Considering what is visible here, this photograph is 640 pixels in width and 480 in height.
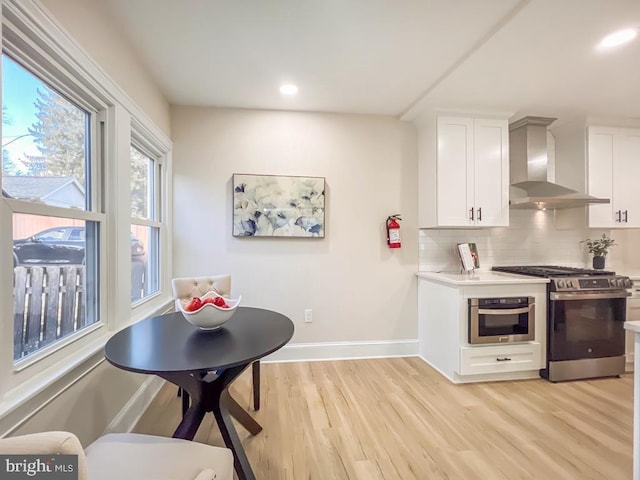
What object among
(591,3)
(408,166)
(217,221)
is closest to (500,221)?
(408,166)

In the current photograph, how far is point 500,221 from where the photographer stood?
10.3 ft

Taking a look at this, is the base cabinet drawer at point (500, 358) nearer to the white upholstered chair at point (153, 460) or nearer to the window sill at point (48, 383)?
the white upholstered chair at point (153, 460)

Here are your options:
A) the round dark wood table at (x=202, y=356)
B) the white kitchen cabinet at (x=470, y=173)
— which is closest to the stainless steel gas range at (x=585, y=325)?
the white kitchen cabinet at (x=470, y=173)

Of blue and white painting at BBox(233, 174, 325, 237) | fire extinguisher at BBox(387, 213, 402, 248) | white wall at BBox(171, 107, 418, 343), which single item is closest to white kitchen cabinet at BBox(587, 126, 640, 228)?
white wall at BBox(171, 107, 418, 343)

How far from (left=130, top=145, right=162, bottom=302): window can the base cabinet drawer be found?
270 cm

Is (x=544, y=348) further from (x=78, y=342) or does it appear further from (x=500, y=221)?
(x=78, y=342)

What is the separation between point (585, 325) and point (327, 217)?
2.50 meters

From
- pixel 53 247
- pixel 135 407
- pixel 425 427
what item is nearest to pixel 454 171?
pixel 425 427

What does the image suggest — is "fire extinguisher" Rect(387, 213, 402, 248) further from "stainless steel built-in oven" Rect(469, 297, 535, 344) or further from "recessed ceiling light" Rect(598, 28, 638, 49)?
"recessed ceiling light" Rect(598, 28, 638, 49)

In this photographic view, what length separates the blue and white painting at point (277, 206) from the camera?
3.10 m

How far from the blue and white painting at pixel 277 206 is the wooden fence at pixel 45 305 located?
1.54 m

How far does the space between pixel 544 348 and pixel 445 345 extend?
839 mm

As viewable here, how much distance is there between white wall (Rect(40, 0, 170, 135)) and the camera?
146 centimetres

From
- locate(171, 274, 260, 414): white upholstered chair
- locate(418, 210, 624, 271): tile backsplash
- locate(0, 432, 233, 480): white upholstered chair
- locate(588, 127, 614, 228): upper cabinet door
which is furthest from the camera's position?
locate(418, 210, 624, 271): tile backsplash
